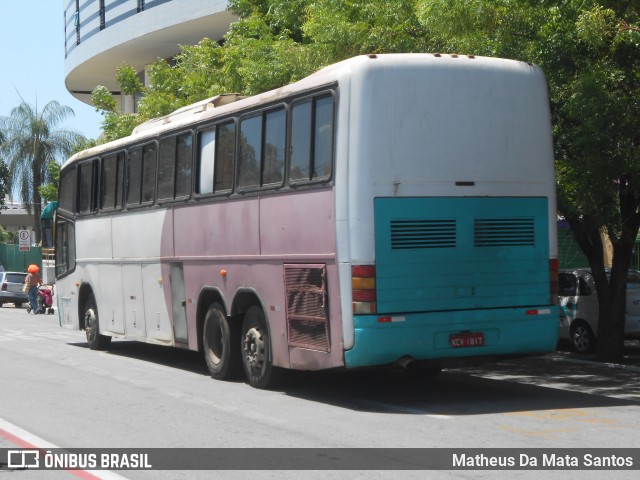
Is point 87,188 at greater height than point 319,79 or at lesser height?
lesser

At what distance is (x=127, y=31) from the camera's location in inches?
1857

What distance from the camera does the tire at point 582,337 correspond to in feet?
63.1

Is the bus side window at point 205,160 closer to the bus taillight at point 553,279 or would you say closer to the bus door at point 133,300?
the bus door at point 133,300

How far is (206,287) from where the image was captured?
14625 mm

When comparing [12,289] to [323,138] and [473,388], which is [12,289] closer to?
[473,388]

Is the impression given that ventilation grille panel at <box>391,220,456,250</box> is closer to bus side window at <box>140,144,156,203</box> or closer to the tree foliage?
the tree foliage

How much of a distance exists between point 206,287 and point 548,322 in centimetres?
468

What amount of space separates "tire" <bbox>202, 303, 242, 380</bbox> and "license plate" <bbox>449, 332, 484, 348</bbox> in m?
3.47

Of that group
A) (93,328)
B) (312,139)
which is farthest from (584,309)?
(312,139)

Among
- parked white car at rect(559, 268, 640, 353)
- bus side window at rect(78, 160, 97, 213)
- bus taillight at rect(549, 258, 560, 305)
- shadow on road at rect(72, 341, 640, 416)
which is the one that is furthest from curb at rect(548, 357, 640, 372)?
bus side window at rect(78, 160, 97, 213)

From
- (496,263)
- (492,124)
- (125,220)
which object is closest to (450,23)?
(492,124)

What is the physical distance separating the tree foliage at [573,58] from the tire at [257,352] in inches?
175

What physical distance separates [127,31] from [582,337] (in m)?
32.3
